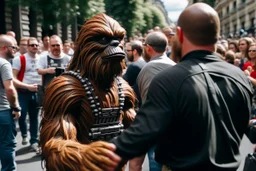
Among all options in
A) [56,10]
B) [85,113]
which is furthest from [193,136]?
[56,10]

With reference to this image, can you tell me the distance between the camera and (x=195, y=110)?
1.90m

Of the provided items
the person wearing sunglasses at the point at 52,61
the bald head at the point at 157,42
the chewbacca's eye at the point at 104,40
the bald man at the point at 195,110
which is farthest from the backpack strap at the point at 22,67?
the bald man at the point at 195,110

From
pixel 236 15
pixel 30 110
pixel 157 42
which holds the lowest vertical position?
pixel 30 110

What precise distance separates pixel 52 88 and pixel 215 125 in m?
1.21

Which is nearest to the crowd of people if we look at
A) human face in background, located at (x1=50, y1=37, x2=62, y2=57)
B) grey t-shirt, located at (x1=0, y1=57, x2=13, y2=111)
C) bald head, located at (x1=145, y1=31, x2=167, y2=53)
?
bald head, located at (x1=145, y1=31, x2=167, y2=53)

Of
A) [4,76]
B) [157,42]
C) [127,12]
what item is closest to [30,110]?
[4,76]

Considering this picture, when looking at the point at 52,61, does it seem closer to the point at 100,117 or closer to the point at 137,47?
the point at 137,47

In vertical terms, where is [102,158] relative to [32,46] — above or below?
below

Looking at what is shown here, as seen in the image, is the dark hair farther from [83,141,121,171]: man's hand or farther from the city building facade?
the city building facade

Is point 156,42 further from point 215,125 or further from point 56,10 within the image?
point 56,10

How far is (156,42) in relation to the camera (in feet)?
15.0

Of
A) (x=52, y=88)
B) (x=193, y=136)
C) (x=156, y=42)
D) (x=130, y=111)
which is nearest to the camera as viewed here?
(x=193, y=136)

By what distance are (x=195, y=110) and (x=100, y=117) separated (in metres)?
0.94

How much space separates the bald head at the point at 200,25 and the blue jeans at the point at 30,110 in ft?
16.1
